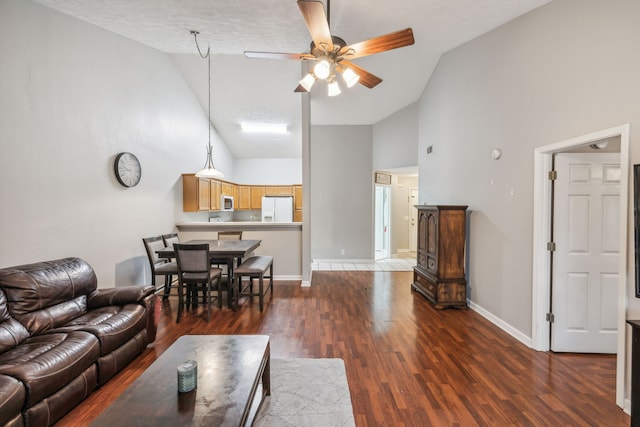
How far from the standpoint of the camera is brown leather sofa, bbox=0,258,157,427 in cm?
176

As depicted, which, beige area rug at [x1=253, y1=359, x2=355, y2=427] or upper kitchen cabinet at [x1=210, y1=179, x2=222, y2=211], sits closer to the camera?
beige area rug at [x1=253, y1=359, x2=355, y2=427]

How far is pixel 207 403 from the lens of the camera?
1.46 m

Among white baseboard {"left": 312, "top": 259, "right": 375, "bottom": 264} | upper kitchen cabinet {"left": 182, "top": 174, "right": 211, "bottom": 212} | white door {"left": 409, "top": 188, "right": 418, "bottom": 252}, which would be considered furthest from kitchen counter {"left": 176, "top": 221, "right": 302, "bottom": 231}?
white door {"left": 409, "top": 188, "right": 418, "bottom": 252}

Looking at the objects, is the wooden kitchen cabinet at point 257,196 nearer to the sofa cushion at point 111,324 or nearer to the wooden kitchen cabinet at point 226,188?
the wooden kitchen cabinet at point 226,188

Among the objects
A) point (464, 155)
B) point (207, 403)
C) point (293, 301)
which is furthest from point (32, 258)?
point (464, 155)

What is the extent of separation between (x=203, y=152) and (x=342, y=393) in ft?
19.4

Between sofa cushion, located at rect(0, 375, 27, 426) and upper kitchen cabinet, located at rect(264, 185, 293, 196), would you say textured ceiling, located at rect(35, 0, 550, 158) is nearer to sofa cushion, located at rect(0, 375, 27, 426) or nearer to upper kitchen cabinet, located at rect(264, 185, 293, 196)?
upper kitchen cabinet, located at rect(264, 185, 293, 196)

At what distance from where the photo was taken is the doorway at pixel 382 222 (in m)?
7.69

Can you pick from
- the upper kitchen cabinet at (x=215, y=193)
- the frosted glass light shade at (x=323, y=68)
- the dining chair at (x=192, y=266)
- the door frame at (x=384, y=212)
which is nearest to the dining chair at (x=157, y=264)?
the dining chair at (x=192, y=266)

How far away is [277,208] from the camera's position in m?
8.34

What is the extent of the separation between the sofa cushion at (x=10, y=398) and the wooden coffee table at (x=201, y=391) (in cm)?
68

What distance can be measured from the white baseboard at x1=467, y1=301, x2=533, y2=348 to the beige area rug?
2.00m

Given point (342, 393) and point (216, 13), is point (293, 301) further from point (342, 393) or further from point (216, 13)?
point (216, 13)

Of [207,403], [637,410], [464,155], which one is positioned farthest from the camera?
[464,155]
